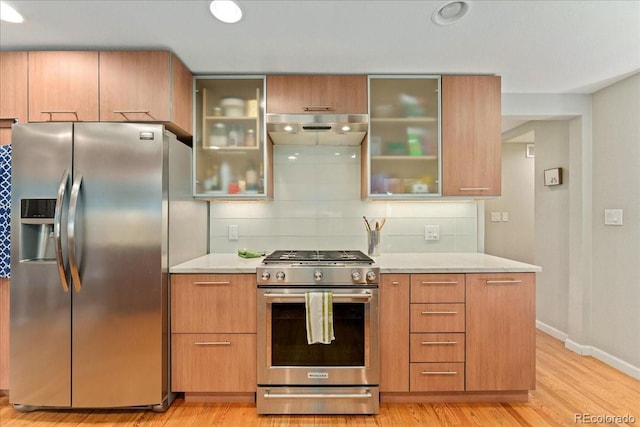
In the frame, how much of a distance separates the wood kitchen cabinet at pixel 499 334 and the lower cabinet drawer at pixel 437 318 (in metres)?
0.06

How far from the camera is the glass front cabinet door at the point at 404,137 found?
8.20 feet

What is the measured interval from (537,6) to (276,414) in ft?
8.78

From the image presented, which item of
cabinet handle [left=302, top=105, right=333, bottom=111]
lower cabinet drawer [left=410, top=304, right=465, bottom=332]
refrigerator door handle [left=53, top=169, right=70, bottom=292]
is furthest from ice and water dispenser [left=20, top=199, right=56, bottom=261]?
lower cabinet drawer [left=410, top=304, right=465, bottom=332]

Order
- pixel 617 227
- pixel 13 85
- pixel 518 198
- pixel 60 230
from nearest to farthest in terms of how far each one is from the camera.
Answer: pixel 60 230, pixel 13 85, pixel 617 227, pixel 518 198

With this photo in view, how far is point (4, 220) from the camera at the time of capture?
6.81ft

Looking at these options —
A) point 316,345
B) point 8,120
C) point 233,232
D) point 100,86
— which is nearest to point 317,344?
point 316,345

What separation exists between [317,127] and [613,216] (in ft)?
8.10

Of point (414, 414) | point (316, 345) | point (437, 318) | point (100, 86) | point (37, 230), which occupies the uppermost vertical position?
point (100, 86)

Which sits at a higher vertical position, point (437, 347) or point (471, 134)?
point (471, 134)

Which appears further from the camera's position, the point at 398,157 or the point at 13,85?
the point at 398,157

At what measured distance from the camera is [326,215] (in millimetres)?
2869

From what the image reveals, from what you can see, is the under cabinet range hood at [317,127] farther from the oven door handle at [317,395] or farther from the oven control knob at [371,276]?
the oven door handle at [317,395]

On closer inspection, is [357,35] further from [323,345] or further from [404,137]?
A: [323,345]

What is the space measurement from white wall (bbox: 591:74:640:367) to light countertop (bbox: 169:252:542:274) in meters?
1.06
